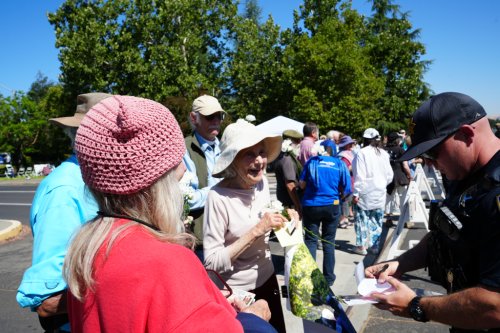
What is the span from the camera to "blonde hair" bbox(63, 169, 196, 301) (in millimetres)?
1165

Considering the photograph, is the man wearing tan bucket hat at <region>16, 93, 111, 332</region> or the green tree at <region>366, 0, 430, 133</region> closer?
the man wearing tan bucket hat at <region>16, 93, 111, 332</region>

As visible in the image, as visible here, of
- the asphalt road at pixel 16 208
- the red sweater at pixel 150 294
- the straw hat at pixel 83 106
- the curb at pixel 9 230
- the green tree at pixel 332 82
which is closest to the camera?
the red sweater at pixel 150 294

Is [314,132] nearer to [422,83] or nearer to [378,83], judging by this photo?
[378,83]

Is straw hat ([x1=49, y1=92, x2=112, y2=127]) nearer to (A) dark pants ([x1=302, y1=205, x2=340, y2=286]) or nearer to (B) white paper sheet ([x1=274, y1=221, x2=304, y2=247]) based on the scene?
(B) white paper sheet ([x1=274, y1=221, x2=304, y2=247])

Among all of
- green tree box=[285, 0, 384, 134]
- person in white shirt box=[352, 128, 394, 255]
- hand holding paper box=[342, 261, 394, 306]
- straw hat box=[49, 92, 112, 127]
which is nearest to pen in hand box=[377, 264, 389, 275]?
hand holding paper box=[342, 261, 394, 306]

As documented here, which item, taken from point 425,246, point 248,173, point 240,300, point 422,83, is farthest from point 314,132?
point 422,83

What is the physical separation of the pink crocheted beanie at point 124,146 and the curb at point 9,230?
9.96 metres

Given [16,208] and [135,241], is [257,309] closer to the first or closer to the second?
[135,241]

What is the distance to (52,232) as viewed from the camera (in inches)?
67.9

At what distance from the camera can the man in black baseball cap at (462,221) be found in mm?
1577

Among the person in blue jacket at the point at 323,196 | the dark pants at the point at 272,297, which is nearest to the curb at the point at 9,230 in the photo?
the person in blue jacket at the point at 323,196

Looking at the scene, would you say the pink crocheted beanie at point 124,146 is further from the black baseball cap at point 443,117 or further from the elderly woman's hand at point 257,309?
the black baseball cap at point 443,117

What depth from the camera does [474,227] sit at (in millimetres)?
1639

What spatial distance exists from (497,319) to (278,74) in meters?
31.0
